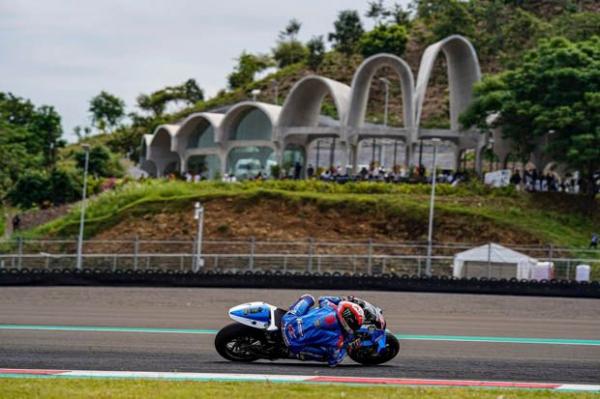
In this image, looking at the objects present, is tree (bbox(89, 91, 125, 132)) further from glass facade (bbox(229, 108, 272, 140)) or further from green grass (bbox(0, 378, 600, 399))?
green grass (bbox(0, 378, 600, 399))

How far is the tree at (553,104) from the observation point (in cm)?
5453

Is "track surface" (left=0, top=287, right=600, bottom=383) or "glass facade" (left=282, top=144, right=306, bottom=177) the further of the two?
"glass facade" (left=282, top=144, right=306, bottom=177)

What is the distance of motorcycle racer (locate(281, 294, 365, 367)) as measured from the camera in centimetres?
1388

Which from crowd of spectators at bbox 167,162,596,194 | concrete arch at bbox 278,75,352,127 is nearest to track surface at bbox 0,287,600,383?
crowd of spectators at bbox 167,162,596,194

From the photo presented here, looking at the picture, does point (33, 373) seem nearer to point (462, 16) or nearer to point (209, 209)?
point (209, 209)

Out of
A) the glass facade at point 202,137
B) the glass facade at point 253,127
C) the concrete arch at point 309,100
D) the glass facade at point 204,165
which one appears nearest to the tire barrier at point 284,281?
the concrete arch at point 309,100

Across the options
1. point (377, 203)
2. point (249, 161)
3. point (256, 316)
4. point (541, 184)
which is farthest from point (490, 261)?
Answer: point (249, 161)

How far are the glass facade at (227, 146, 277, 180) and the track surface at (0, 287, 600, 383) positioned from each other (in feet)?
134

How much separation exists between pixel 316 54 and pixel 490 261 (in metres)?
97.2

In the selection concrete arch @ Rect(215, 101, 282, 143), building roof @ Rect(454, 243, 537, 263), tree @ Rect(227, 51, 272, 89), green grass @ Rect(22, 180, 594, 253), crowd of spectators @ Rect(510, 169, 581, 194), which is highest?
tree @ Rect(227, 51, 272, 89)

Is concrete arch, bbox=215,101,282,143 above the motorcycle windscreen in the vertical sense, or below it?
above

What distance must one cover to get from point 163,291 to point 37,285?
15.2 ft

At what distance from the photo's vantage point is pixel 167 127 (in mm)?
83000

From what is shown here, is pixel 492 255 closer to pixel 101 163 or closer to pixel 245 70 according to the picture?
pixel 101 163
